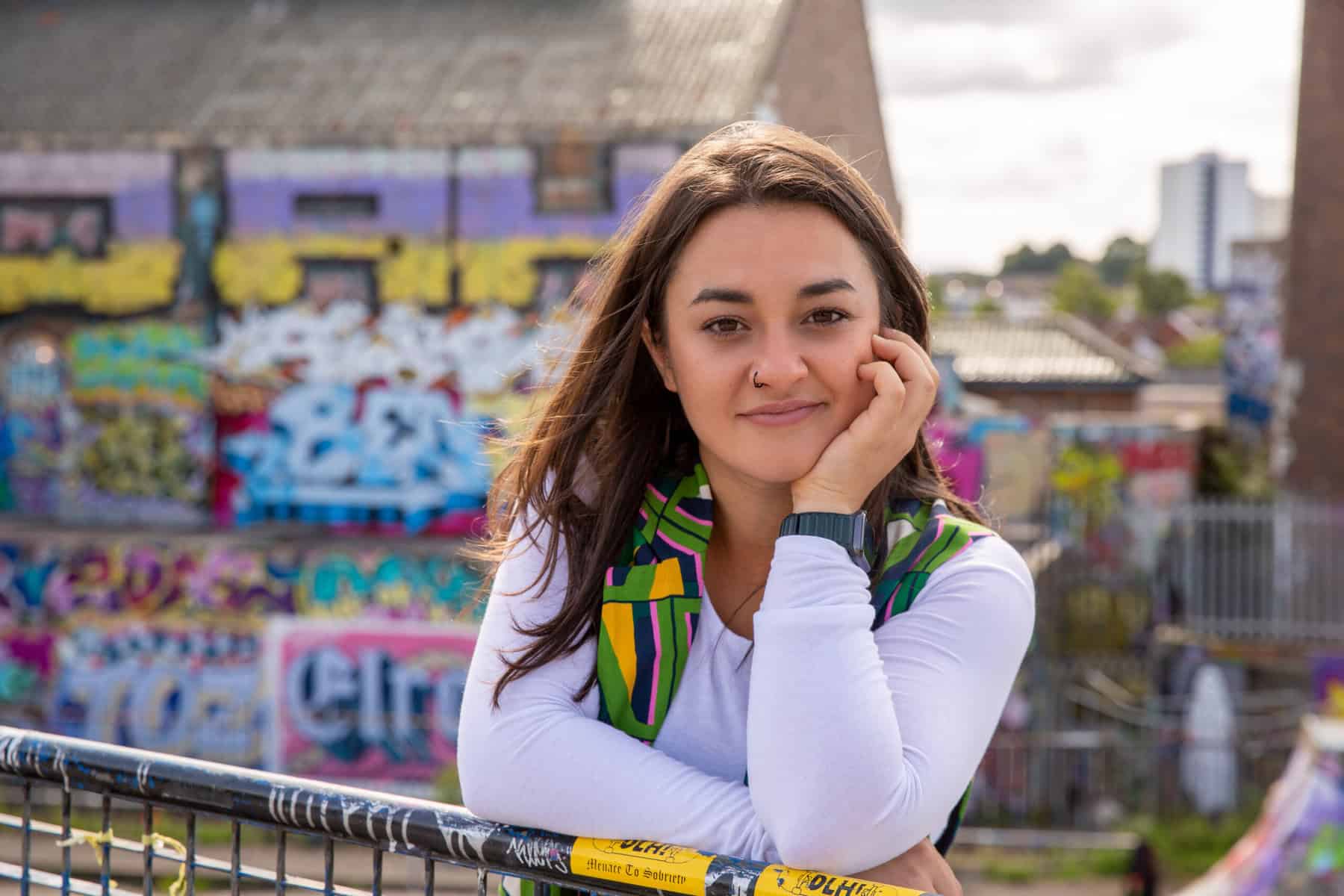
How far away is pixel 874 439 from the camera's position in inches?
86.5

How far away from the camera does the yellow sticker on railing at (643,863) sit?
1.99 metres

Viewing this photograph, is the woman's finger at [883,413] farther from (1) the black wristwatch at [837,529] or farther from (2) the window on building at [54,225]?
(2) the window on building at [54,225]

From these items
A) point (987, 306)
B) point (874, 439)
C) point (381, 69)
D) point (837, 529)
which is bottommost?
point (987, 306)

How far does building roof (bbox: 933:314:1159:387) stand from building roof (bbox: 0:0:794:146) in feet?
38.9

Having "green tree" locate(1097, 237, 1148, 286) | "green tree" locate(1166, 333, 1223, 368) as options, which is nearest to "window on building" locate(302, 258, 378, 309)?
"green tree" locate(1166, 333, 1223, 368)

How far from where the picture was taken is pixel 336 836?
90.1 inches

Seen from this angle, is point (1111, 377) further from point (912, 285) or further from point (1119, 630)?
point (912, 285)

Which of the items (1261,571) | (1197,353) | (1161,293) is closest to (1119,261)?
(1161,293)

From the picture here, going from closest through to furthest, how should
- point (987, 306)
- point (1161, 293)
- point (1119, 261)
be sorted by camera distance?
1. point (987, 306)
2. point (1161, 293)
3. point (1119, 261)

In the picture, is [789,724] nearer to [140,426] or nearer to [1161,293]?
[140,426]

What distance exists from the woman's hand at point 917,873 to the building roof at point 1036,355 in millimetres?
24788

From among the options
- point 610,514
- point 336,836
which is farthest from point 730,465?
point 336,836

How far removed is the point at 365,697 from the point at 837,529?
14.1 meters

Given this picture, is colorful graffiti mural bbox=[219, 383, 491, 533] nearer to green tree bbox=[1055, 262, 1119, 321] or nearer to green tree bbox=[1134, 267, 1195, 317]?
green tree bbox=[1055, 262, 1119, 321]
